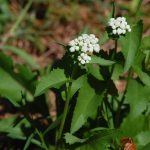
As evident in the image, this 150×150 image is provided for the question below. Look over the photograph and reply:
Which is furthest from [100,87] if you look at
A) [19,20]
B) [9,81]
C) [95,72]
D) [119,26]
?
[19,20]

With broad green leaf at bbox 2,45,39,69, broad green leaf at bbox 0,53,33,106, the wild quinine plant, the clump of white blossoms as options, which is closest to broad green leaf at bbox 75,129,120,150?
the wild quinine plant

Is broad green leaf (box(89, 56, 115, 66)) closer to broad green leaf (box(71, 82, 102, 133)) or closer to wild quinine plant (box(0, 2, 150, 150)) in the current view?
wild quinine plant (box(0, 2, 150, 150))

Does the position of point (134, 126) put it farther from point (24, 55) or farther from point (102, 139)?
point (24, 55)

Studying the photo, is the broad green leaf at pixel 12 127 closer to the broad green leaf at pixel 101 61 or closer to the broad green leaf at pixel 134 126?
the broad green leaf at pixel 134 126

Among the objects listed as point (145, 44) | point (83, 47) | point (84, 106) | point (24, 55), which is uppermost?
point (24, 55)

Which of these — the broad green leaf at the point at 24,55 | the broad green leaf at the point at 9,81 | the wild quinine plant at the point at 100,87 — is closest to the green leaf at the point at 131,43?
the wild quinine plant at the point at 100,87

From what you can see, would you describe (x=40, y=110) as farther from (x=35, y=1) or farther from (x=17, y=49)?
(x=35, y=1)

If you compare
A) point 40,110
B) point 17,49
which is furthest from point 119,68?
point 17,49
